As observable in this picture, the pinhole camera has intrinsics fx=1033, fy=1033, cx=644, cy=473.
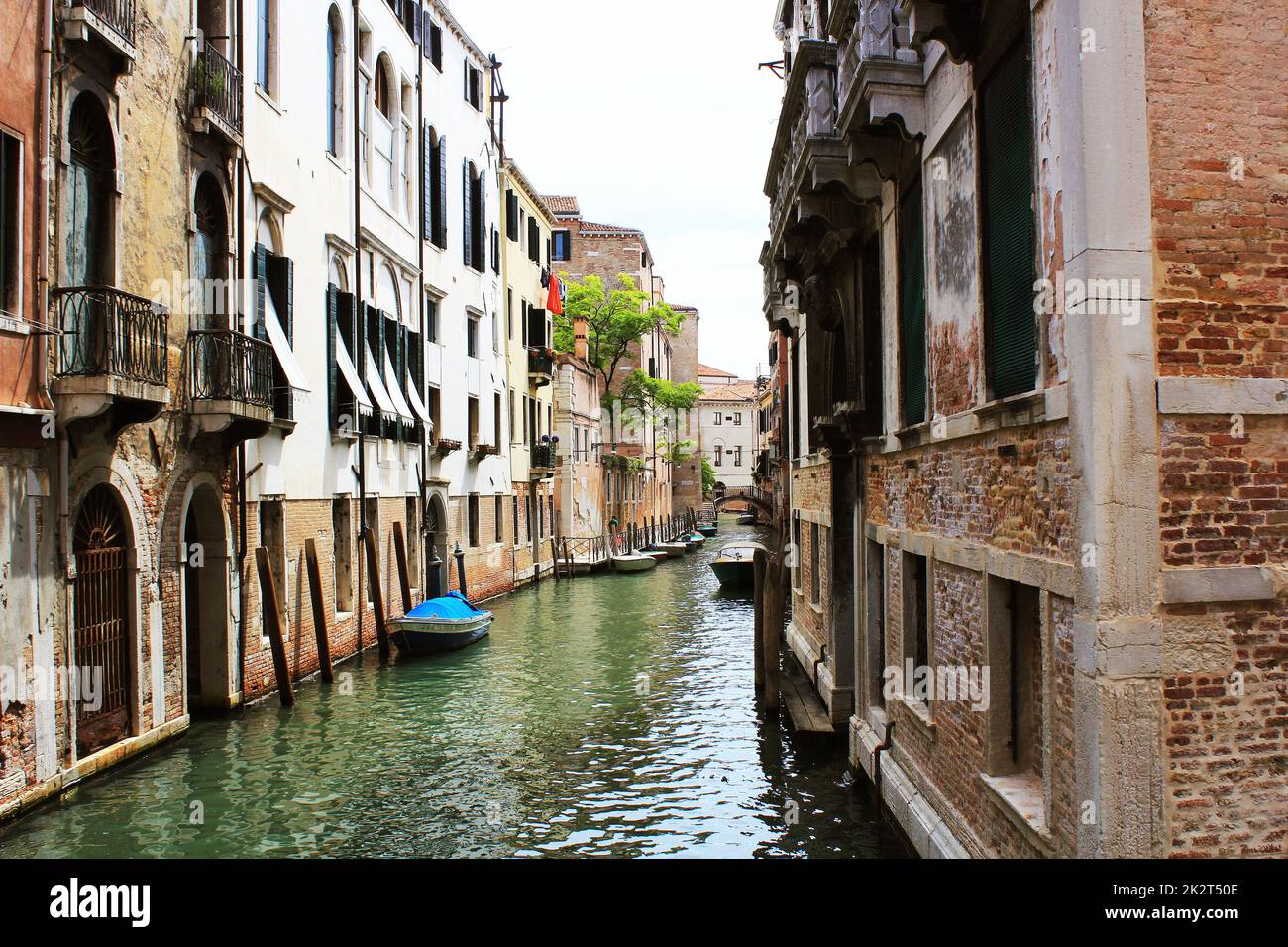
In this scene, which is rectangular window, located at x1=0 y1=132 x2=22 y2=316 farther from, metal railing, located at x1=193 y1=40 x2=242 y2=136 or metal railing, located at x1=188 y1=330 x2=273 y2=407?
metal railing, located at x1=193 y1=40 x2=242 y2=136

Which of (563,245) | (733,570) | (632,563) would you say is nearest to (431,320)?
(733,570)

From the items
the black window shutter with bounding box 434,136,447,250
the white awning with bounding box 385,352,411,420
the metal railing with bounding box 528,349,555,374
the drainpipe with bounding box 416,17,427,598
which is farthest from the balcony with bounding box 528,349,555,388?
the white awning with bounding box 385,352,411,420

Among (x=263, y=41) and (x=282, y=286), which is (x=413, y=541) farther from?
(x=263, y=41)

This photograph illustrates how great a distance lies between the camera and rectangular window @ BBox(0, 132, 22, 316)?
24.0 ft

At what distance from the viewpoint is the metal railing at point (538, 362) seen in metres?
28.1

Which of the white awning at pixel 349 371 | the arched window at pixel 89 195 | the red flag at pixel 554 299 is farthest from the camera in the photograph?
the red flag at pixel 554 299

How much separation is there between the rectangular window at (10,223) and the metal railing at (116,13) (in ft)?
4.77

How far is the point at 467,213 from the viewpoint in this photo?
22453 mm

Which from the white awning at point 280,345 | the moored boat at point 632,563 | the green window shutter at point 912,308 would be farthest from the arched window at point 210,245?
the moored boat at point 632,563

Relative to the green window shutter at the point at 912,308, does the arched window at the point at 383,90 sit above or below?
above

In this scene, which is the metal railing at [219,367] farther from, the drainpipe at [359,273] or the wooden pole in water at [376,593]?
the wooden pole in water at [376,593]
